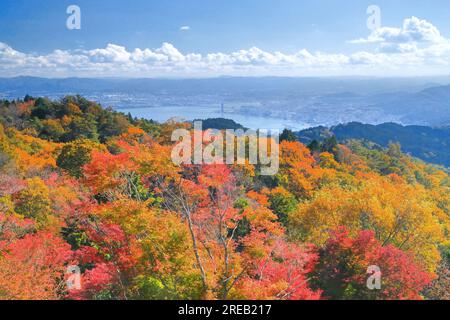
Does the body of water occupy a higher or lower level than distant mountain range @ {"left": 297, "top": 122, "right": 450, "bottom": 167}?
higher

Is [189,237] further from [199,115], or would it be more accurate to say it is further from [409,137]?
[409,137]

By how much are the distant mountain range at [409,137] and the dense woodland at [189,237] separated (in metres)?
100

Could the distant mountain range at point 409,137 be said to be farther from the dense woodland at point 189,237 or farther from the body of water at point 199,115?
the dense woodland at point 189,237

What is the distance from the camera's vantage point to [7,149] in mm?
22438

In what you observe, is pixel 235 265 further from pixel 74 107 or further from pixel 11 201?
pixel 74 107

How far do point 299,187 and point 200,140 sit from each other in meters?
9.62

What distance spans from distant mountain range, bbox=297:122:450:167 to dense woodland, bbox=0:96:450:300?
329ft

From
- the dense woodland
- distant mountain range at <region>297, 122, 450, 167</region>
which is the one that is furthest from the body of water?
the dense woodland

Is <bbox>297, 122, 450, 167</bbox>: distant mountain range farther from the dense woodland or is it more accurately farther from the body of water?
the dense woodland

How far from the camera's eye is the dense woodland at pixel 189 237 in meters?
10.5

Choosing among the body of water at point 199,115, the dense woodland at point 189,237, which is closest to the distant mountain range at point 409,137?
the body of water at point 199,115

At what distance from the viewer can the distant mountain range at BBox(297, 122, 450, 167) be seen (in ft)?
396
